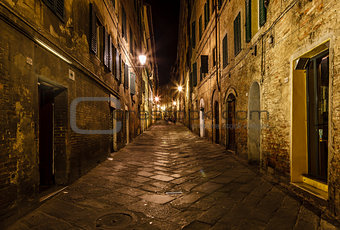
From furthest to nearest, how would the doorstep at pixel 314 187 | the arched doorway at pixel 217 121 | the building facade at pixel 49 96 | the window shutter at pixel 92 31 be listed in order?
the arched doorway at pixel 217 121
the window shutter at pixel 92 31
the doorstep at pixel 314 187
the building facade at pixel 49 96

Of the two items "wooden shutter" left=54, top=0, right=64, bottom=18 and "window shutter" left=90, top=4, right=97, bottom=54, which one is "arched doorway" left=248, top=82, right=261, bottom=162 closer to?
"window shutter" left=90, top=4, right=97, bottom=54

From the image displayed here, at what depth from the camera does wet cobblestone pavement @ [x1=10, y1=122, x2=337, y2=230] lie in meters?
2.99

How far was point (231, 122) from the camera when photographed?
908 cm

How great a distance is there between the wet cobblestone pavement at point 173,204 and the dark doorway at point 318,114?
898mm

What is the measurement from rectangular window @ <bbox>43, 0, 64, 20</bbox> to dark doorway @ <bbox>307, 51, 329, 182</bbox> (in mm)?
5169

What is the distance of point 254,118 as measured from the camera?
265 inches

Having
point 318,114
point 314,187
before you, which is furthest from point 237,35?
point 314,187

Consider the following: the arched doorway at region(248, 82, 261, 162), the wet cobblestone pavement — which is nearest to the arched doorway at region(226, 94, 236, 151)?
the arched doorway at region(248, 82, 261, 162)

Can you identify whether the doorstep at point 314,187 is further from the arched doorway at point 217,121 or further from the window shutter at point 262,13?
the arched doorway at point 217,121

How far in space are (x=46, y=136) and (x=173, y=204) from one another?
311cm

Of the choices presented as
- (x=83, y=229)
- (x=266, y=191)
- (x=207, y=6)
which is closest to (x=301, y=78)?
(x=266, y=191)

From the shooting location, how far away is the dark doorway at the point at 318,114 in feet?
13.1

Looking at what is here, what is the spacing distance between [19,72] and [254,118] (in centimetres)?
618

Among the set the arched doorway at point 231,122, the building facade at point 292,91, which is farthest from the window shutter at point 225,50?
the arched doorway at point 231,122
